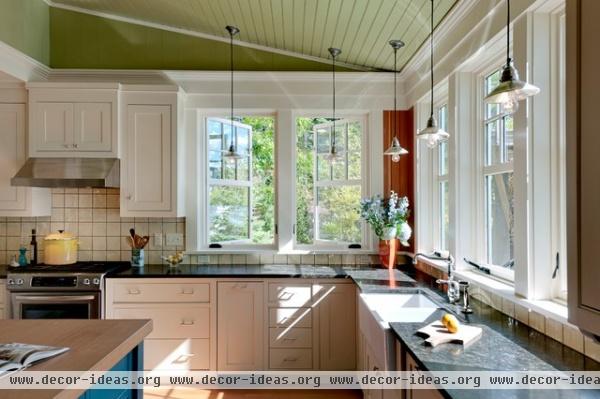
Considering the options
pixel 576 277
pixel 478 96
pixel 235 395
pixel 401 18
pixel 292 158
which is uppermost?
pixel 401 18

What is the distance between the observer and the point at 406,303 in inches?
100

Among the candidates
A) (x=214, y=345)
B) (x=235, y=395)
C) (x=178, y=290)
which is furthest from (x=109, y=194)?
(x=235, y=395)

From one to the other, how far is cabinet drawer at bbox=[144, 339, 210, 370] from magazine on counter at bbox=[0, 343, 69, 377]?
1.79m

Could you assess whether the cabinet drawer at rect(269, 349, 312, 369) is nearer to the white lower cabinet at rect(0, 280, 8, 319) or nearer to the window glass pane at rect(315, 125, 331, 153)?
the window glass pane at rect(315, 125, 331, 153)

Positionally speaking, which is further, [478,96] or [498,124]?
[478,96]

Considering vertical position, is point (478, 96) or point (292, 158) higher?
point (478, 96)

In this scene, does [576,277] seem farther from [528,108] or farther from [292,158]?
[292,158]

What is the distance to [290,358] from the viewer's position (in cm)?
321

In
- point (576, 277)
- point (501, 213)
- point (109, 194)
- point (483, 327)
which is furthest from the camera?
point (109, 194)

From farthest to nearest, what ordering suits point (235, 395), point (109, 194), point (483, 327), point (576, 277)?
point (109, 194) < point (235, 395) < point (483, 327) < point (576, 277)

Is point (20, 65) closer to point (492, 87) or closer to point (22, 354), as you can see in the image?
point (22, 354)

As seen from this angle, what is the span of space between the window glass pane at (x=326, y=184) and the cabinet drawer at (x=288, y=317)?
0.78 m

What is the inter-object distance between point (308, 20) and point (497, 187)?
1.75 m

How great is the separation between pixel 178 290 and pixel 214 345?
1.71ft
